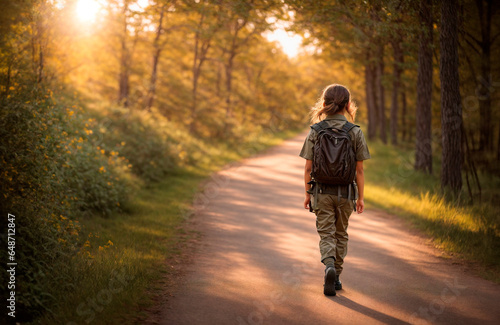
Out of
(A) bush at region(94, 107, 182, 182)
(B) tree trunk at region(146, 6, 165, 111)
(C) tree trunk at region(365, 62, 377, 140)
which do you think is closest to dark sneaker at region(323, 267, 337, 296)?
(A) bush at region(94, 107, 182, 182)

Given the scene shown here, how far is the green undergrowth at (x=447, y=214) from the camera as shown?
6477 mm

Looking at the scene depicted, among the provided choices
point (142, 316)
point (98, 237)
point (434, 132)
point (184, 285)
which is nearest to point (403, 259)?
point (184, 285)

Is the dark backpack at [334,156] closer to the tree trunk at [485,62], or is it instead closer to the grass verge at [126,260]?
the grass verge at [126,260]

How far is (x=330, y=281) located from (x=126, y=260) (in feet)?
8.39

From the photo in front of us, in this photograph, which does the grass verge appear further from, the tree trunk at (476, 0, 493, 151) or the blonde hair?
the tree trunk at (476, 0, 493, 151)

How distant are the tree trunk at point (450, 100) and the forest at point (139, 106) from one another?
0.02 meters

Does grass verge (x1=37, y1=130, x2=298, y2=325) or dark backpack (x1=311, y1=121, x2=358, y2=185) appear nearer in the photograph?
grass verge (x1=37, y1=130, x2=298, y2=325)

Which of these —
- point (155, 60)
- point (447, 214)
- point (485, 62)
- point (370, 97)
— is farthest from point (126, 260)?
point (370, 97)

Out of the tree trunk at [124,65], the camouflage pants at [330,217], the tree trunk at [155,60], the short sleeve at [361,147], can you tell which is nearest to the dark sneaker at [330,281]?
the camouflage pants at [330,217]

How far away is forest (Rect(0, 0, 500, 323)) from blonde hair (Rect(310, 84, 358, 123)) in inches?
128

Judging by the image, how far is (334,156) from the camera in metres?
4.62

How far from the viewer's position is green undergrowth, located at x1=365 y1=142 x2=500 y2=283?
6477 mm

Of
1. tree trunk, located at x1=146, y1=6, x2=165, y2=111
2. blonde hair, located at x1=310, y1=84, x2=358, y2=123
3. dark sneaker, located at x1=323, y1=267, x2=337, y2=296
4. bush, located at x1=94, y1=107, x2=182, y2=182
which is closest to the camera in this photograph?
dark sneaker, located at x1=323, y1=267, x2=337, y2=296

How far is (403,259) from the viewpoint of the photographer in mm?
6328
